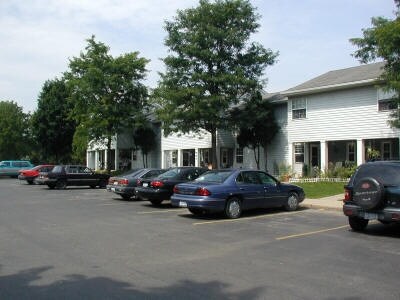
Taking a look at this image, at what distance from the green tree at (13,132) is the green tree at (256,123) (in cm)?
4841

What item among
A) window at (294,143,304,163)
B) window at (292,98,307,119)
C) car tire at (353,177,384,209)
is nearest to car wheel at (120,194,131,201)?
car tire at (353,177,384,209)

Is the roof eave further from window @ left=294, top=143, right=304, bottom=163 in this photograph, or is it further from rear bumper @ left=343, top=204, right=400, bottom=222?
rear bumper @ left=343, top=204, right=400, bottom=222

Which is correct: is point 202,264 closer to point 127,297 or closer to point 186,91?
point 127,297

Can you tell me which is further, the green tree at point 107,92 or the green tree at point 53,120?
the green tree at point 53,120

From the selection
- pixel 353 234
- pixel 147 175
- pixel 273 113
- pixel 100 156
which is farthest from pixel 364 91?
pixel 100 156

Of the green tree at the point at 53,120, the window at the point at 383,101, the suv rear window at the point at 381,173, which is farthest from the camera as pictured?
the green tree at the point at 53,120

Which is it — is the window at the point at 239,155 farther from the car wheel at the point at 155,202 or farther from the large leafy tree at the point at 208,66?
the car wheel at the point at 155,202

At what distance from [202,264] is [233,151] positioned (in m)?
27.4

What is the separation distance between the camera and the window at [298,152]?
98.6 ft

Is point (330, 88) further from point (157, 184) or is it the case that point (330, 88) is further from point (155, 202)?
point (157, 184)

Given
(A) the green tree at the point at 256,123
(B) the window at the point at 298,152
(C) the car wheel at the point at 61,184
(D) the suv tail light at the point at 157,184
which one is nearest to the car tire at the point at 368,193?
(D) the suv tail light at the point at 157,184

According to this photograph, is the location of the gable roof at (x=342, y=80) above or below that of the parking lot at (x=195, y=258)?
above

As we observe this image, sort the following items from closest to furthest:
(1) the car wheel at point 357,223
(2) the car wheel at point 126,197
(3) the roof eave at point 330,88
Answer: (1) the car wheel at point 357,223, (2) the car wheel at point 126,197, (3) the roof eave at point 330,88

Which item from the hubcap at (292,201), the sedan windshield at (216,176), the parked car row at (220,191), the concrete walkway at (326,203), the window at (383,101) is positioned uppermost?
the window at (383,101)
